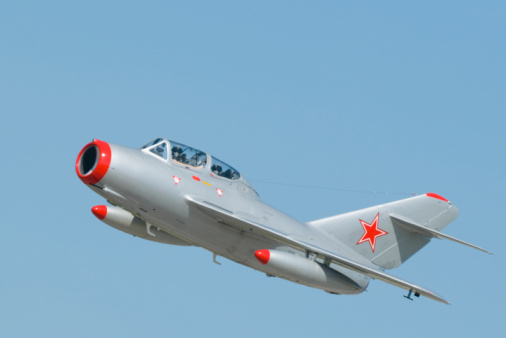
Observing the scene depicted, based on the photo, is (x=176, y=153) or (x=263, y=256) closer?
(x=263, y=256)

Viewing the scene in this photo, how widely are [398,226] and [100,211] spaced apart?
9.43m

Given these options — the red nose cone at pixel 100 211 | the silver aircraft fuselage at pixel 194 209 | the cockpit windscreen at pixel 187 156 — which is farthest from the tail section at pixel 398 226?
the red nose cone at pixel 100 211

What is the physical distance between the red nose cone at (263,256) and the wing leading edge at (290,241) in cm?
88

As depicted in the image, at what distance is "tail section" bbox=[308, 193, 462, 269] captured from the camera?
1114 inches

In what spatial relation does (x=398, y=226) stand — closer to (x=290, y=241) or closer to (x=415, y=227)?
(x=415, y=227)

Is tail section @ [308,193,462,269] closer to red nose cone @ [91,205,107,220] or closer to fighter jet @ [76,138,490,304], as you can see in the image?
fighter jet @ [76,138,490,304]

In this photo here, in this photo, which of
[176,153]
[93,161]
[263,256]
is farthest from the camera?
[176,153]

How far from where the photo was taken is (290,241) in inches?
977

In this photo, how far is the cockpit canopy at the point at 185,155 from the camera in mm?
24312

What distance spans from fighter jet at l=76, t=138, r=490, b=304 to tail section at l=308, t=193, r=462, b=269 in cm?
4

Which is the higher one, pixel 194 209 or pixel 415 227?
pixel 415 227

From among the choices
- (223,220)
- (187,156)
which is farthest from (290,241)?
(187,156)

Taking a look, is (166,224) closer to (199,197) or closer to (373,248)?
(199,197)

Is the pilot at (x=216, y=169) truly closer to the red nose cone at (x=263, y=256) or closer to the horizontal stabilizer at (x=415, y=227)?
the red nose cone at (x=263, y=256)
